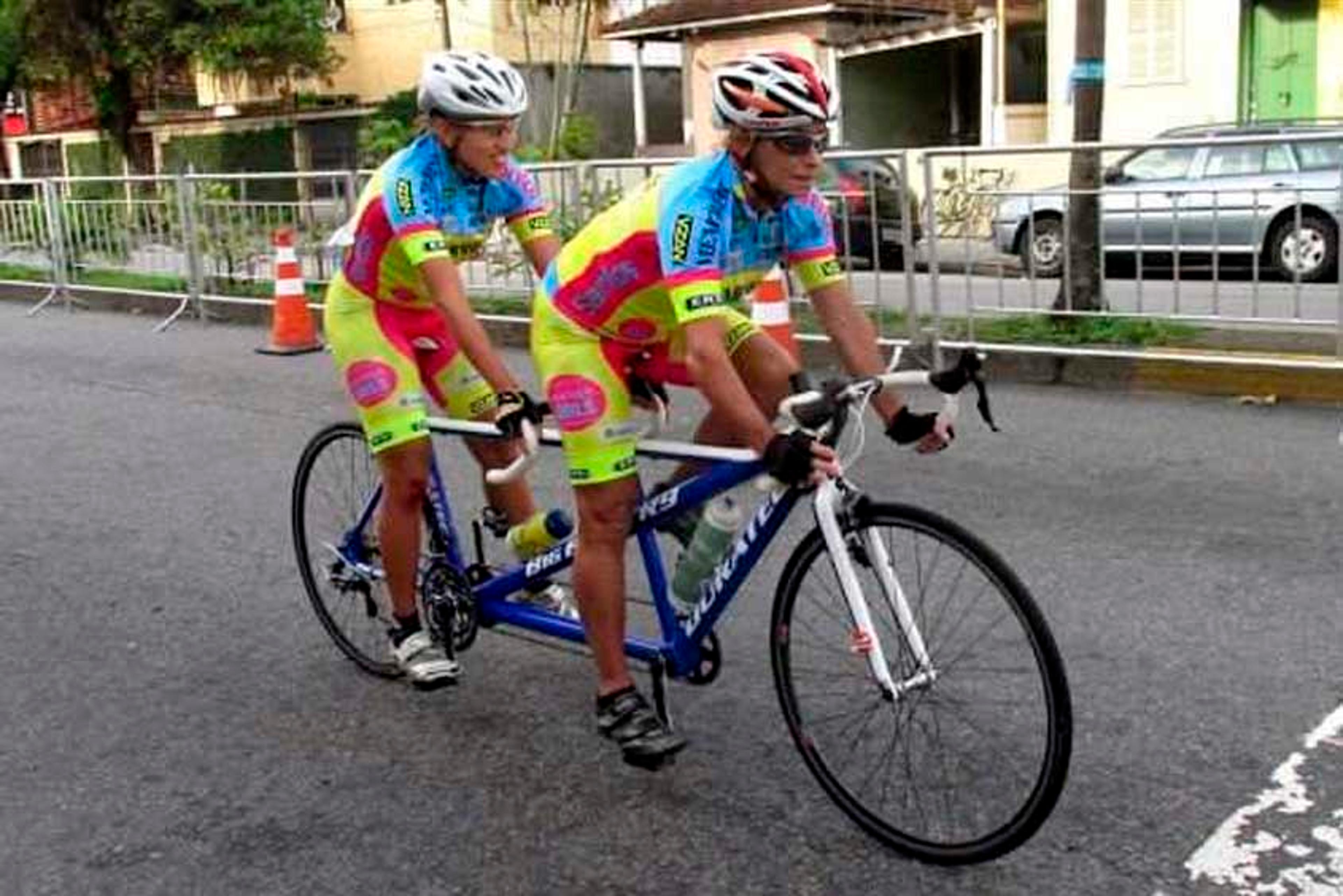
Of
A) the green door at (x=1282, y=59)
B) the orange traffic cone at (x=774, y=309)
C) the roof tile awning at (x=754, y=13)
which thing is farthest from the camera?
the roof tile awning at (x=754, y=13)

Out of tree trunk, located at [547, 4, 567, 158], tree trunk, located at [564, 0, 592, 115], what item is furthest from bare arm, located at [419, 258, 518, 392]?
tree trunk, located at [564, 0, 592, 115]

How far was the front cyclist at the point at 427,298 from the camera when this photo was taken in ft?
13.4

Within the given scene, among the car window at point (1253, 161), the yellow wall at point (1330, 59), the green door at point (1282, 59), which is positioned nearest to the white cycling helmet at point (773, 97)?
the car window at point (1253, 161)

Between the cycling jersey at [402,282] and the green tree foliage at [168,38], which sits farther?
the green tree foliage at [168,38]

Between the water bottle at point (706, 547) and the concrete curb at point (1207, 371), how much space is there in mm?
4595

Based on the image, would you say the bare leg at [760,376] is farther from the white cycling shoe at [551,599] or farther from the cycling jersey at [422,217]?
the cycling jersey at [422,217]

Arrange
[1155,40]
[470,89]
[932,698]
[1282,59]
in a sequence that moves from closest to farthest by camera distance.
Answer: [932,698]
[470,89]
[1282,59]
[1155,40]

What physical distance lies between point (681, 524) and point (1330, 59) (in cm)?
1935

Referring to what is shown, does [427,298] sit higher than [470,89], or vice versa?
[470,89]

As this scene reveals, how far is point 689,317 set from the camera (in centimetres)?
335

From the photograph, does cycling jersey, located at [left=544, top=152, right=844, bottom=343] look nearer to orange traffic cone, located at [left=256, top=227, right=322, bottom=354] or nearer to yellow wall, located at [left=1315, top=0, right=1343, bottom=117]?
orange traffic cone, located at [left=256, top=227, right=322, bottom=354]

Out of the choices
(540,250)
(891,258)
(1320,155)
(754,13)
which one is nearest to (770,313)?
(891,258)

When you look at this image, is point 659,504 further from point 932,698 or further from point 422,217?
point 422,217

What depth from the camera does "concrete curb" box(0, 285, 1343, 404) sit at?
327 inches
